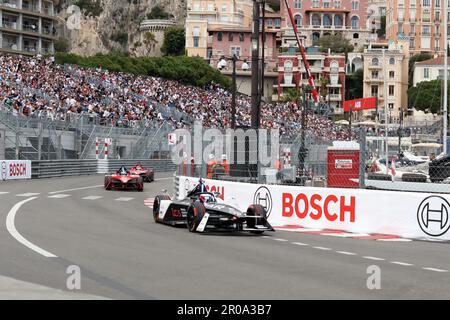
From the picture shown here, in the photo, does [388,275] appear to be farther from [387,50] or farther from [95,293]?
[387,50]

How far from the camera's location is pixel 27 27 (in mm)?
105625

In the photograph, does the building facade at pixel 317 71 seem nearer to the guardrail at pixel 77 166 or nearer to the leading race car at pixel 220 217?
the guardrail at pixel 77 166

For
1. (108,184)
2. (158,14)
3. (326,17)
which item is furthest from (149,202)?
(158,14)

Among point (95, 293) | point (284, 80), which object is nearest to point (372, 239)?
point (95, 293)

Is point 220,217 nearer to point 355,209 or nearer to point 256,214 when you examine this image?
point 256,214

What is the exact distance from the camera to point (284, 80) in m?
132

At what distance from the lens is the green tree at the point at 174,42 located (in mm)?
159250

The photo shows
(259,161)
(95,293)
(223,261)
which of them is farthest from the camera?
(259,161)

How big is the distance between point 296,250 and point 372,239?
355 cm

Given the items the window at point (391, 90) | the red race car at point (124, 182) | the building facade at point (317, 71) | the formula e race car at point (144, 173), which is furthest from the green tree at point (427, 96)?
A: the red race car at point (124, 182)

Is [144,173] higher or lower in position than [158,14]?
lower

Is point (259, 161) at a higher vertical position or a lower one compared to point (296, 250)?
higher

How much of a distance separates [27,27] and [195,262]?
321ft

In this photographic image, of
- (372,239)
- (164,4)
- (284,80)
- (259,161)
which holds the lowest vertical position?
(372,239)
